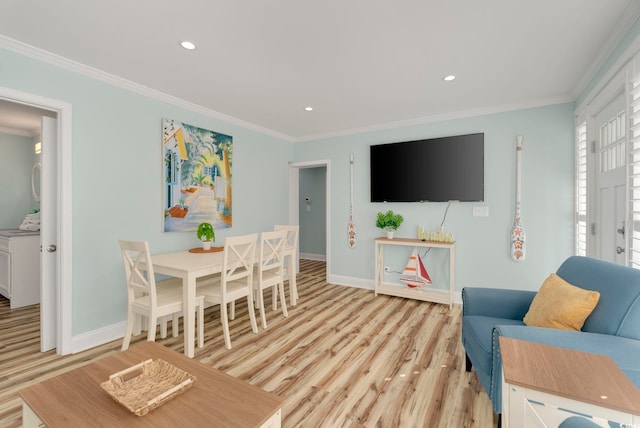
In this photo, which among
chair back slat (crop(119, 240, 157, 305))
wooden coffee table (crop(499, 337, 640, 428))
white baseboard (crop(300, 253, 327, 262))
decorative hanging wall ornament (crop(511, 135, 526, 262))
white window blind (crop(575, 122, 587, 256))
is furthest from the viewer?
white baseboard (crop(300, 253, 327, 262))

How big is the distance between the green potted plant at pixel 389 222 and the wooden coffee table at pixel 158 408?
305 centimetres

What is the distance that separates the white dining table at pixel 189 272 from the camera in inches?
90.9

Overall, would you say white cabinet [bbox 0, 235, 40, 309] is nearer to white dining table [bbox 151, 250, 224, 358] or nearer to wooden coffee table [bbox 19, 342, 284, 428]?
white dining table [bbox 151, 250, 224, 358]

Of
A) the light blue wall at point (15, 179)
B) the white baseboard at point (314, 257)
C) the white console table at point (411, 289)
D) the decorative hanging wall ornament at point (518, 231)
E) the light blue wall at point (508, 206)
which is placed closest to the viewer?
the light blue wall at point (508, 206)

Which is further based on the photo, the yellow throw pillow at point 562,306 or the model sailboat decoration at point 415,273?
the model sailboat decoration at point 415,273

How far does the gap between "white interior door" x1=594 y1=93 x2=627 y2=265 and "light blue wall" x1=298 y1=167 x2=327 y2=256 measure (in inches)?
189

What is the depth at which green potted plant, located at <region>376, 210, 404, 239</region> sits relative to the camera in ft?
13.0

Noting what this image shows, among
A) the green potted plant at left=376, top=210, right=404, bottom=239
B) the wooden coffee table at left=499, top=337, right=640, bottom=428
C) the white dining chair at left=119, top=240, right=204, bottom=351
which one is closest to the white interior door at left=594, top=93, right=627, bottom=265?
the wooden coffee table at left=499, top=337, right=640, bottom=428

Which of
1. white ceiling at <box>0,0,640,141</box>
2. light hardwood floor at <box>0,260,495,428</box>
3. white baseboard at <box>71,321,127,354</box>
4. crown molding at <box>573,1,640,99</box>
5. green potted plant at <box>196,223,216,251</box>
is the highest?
white ceiling at <box>0,0,640,141</box>

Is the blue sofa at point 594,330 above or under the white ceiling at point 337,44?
under

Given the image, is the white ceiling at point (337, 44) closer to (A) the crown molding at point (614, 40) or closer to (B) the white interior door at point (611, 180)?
(A) the crown molding at point (614, 40)

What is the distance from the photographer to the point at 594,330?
1444 millimetres

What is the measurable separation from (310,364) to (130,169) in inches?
98.6

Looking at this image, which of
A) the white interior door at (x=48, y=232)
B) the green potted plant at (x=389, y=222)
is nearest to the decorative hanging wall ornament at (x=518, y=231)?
the green potted plant at (x=389, y=222)
